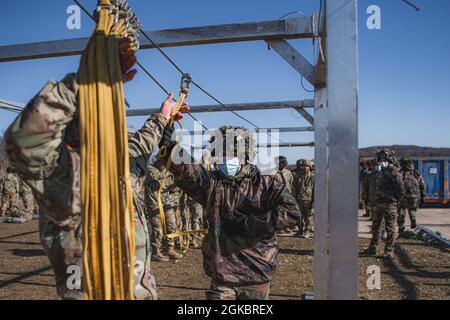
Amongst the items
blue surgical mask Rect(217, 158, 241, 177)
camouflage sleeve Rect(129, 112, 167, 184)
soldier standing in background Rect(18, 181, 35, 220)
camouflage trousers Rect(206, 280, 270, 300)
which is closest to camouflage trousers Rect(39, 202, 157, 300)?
camouflage sleeve Rect(129, 112, 167, 184)

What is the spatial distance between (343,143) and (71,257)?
1.60 m

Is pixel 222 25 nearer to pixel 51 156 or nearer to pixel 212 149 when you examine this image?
pixel 212 149

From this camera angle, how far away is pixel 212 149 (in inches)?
145

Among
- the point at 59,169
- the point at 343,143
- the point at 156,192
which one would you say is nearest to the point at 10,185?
the point at 156,192

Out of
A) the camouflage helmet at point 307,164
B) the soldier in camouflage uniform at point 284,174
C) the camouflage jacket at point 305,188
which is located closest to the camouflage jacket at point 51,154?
the camouflage jacket at point 305,188

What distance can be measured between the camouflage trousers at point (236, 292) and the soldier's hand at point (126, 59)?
6.16ft

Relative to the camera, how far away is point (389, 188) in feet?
29.1

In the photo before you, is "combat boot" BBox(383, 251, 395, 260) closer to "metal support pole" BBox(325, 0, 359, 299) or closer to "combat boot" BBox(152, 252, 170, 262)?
"combat boot" BBox(152, 252, 170, 262)

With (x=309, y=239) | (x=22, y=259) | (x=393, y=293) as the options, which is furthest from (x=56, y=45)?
(x=309, y=239)

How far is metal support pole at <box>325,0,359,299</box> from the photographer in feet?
6.93

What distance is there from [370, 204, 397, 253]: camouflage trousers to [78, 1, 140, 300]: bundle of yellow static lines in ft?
26.2

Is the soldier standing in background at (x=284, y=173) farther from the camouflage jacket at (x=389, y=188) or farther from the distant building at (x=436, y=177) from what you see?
the distant building at (x=436, y=177)

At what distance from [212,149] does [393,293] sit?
4363 mm

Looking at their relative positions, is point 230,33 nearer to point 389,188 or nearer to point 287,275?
point 287,275
